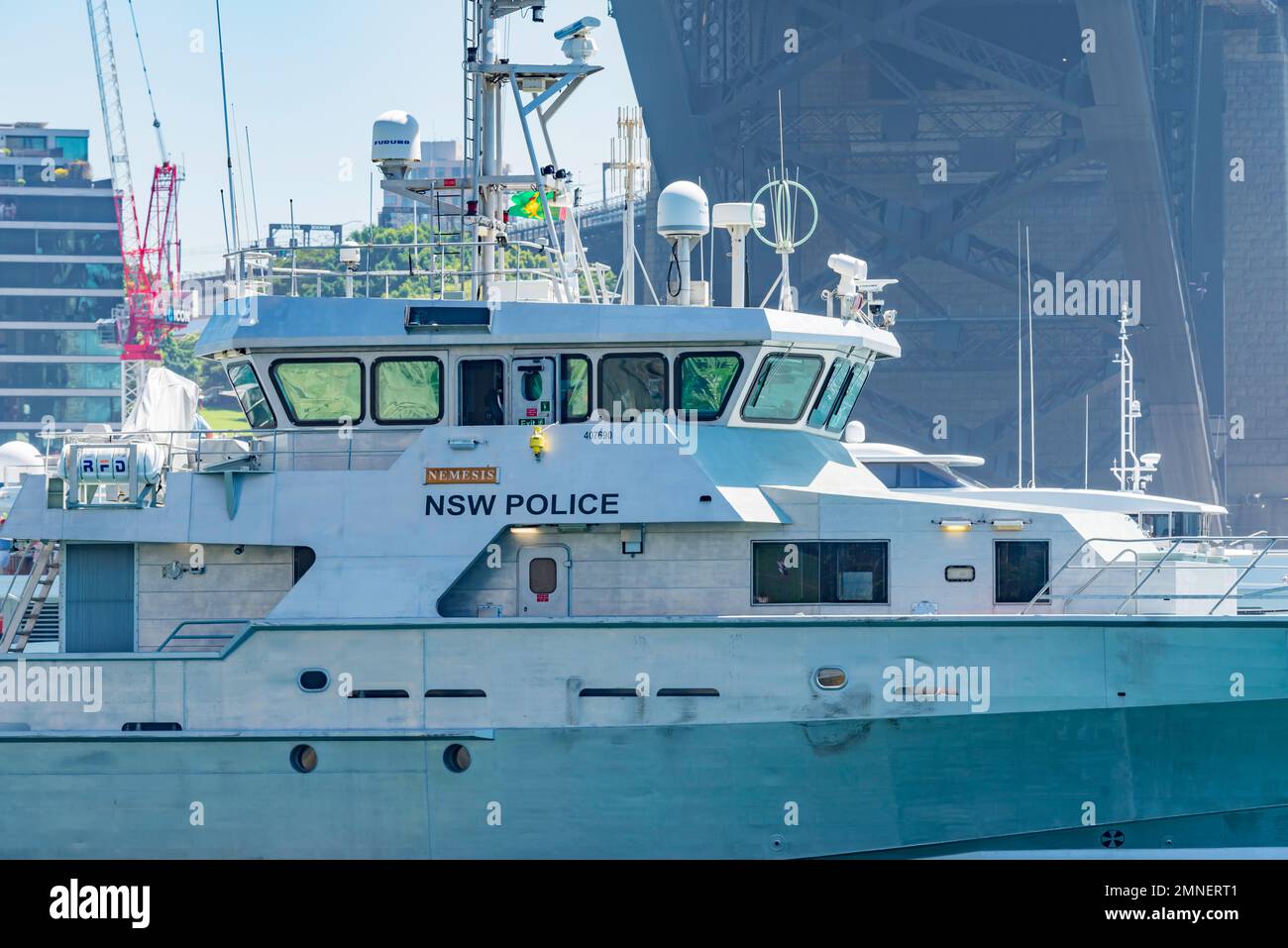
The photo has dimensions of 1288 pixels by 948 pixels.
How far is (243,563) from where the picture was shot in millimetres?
16375

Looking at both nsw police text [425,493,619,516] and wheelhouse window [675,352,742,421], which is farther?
wheelhouse window [675,352,742,421]

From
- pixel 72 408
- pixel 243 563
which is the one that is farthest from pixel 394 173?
pixel 72 408

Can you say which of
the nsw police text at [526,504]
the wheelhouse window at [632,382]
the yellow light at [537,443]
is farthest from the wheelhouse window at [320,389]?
the wheelhouse window at [632,382]

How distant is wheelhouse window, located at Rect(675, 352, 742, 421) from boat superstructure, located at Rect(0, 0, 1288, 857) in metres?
0.03

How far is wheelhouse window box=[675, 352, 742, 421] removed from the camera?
16.1 metres

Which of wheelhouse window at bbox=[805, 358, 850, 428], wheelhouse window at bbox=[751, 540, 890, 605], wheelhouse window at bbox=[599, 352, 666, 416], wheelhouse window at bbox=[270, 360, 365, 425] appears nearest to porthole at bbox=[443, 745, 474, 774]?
wheelhouse window at bbox=[751, 540, 890, 605]

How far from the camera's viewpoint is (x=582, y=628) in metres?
15.4

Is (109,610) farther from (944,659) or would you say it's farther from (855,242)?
(855,242)

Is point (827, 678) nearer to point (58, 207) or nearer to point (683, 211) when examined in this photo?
point (683, 211)

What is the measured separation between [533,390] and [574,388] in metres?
0.39

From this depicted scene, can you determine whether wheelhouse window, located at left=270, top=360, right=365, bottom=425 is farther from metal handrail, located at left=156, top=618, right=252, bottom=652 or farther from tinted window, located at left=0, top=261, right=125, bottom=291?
→ tinted window, located at left=0, top=261, right=125, bottom=291

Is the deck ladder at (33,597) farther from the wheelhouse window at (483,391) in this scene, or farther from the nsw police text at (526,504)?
the wheelhouse window at (483,391)

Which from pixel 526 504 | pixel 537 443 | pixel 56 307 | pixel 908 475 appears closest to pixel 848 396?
pixel 537 443
